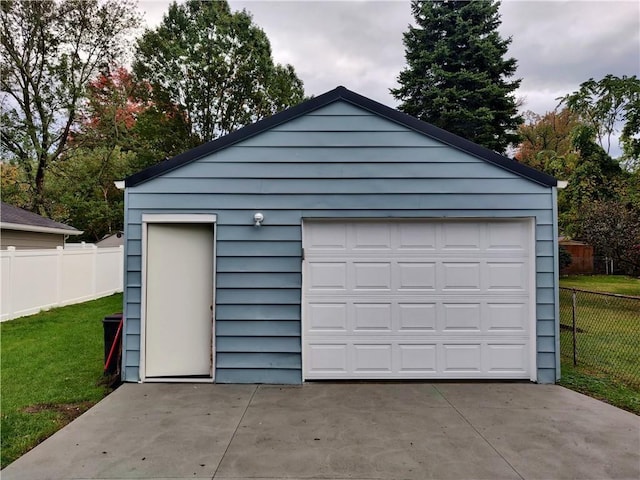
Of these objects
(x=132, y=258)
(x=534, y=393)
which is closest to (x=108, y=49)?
(x=132, y=258)

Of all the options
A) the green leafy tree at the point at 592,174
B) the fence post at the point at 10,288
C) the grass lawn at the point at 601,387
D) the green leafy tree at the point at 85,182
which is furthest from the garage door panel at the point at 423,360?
the green leafy tree at the point at 85,182

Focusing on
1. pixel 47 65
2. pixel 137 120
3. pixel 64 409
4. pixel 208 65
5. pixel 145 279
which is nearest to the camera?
pixel 64 409

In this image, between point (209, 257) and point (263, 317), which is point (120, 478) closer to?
point (263, 317)

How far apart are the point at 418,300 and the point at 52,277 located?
9708 mm

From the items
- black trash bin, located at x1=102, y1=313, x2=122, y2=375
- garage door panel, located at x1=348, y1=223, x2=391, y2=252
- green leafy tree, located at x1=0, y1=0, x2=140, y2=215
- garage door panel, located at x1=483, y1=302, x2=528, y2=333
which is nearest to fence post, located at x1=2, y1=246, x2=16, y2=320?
black trash bin, located at x1=102, y1=313, x2=122, y2=375

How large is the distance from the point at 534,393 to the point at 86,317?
9109mm

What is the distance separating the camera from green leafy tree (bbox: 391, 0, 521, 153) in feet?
51.0

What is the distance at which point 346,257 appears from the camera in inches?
195

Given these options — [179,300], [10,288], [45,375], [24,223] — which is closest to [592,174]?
[179,300]

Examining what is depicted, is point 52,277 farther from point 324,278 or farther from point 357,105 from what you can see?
point 357,105

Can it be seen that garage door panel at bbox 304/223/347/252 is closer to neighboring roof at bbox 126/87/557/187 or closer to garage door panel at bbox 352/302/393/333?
garage door panel at bbox 352/302/393/333

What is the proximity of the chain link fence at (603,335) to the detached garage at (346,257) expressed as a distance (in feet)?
4.24

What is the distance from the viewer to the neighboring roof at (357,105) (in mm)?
4809

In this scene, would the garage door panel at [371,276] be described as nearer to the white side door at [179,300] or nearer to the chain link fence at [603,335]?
the white side door at [179,300]
